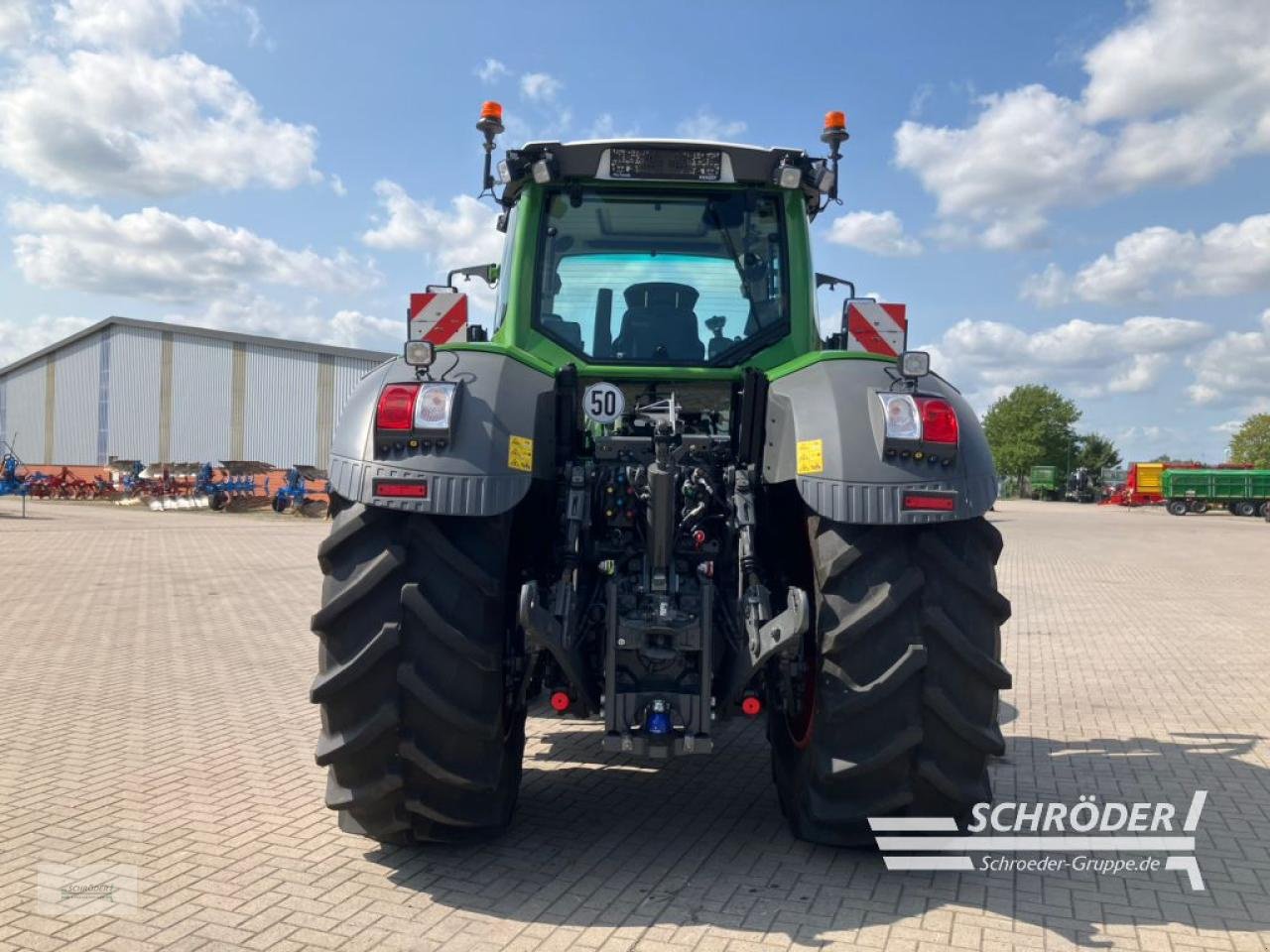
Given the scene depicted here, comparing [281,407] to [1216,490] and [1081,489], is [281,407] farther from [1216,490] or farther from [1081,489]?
[1081,489]

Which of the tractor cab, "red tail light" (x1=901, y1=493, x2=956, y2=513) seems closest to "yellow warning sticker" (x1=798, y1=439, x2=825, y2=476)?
"red tail light" (x1=901, y1=493, x2=956, y2=513)

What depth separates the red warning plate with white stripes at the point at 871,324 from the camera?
5.34 metres

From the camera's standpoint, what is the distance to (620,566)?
3.91 meters

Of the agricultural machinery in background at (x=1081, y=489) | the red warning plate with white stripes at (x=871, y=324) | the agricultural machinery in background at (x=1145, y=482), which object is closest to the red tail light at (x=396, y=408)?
the red warning plate with white stripes at (x=871, y=324)

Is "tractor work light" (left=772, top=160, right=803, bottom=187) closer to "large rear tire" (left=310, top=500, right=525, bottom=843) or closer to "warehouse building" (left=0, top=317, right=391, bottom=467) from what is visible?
"large rear tire" (left=310, top=500, right=525, bottom=843)

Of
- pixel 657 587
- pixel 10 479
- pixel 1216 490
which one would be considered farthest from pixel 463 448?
pixel 1216 490

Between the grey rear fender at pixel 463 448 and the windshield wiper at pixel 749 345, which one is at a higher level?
the windshield wiper at pixel 749 345

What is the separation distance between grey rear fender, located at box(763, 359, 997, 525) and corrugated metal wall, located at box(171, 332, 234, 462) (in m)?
41.3

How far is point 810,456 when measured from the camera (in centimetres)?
359

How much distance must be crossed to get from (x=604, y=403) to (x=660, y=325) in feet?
2.67

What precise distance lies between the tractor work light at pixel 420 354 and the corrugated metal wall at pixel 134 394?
43681 mm

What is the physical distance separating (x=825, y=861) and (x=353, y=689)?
192 cm

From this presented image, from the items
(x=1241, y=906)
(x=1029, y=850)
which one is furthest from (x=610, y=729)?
(x=1241, y=906)

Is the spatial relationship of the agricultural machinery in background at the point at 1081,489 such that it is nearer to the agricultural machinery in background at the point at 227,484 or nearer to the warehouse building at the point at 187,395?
the warehouse building at the point at 187,395
